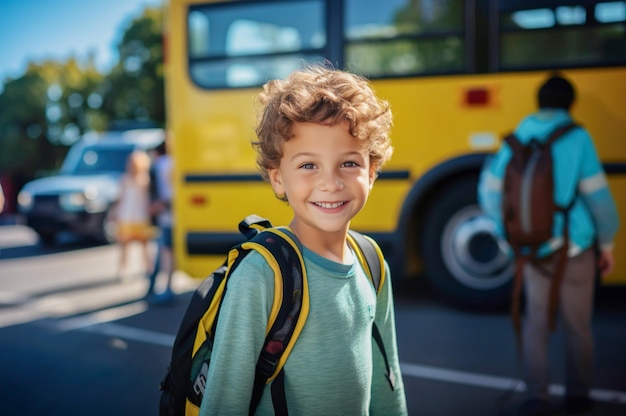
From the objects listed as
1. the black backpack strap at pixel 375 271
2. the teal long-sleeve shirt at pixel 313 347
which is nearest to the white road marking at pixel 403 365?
the black backpack strap at pixel 375 271

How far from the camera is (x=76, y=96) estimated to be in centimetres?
3738

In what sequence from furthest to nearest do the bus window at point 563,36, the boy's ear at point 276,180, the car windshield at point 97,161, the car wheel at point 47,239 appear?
1. the car windshield at point 97,161
2. the car wheel at point 47,239
3. the bus window at point 563,36
4. the boy's ear at point 276,180

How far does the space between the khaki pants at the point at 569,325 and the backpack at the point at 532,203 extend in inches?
2.4

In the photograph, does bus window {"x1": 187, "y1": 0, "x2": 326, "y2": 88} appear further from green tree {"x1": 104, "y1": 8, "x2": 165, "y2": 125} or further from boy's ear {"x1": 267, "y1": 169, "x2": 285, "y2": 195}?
green tree {"x1": 104, "y1": 8, "x2": 165, "y2": 125}

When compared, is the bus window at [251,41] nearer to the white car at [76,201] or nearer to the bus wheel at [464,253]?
the bus wheel at [464,253]

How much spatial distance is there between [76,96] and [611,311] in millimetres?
35508

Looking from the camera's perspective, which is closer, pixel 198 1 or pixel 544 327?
pixel 544 327

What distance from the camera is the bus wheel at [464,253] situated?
18.6ft

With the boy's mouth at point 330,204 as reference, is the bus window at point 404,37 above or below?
above

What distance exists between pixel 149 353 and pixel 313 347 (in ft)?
11.7

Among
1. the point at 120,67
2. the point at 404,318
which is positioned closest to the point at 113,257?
the point at 404,318

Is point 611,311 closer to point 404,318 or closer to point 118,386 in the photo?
point 404,318

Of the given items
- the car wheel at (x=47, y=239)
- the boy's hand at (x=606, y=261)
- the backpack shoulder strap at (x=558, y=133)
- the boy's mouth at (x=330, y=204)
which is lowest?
the car wheel at (x=47, y=239)

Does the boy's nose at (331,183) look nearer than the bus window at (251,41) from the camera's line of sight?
Yes
